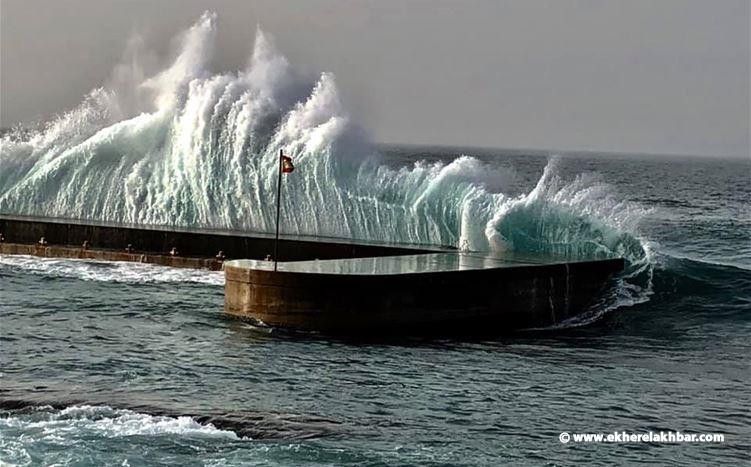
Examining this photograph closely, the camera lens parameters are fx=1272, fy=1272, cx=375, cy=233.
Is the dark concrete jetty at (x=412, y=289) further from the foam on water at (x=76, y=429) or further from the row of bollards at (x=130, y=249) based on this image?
the foam on water at (x=76, y=429)

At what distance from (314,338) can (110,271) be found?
29.0 feet

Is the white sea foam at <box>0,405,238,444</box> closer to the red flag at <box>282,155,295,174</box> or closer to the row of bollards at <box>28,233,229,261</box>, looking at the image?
the red flag at <box>282,155,295,174</box>

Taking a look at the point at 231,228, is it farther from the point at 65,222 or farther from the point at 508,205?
the point at 508,205

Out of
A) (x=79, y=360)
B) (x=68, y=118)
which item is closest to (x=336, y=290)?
(x=79, y=360)

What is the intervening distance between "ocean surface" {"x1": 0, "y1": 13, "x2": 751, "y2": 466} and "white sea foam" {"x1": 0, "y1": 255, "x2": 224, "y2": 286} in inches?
3.9

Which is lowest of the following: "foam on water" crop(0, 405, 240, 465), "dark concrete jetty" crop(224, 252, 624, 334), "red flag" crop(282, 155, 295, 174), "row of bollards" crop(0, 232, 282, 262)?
"foam on water" crop(0, 405, 240, 465)

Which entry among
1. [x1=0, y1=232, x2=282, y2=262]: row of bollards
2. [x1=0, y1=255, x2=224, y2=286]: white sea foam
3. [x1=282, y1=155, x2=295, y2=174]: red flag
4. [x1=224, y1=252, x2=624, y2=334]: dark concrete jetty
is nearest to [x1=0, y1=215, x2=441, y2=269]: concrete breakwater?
[x1=0, y1=232, x2=282, y2=262]: row of bollards

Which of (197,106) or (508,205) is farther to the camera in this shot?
(197,106)

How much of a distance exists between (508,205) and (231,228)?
7682 millimetres

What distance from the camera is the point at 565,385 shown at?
53.3ft

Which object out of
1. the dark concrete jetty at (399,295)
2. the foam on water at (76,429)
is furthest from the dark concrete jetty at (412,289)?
the foam on water at (76,429)

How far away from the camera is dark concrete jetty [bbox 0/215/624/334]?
762 inches

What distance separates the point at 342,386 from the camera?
15.8m

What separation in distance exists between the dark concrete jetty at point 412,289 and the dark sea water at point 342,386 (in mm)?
517
